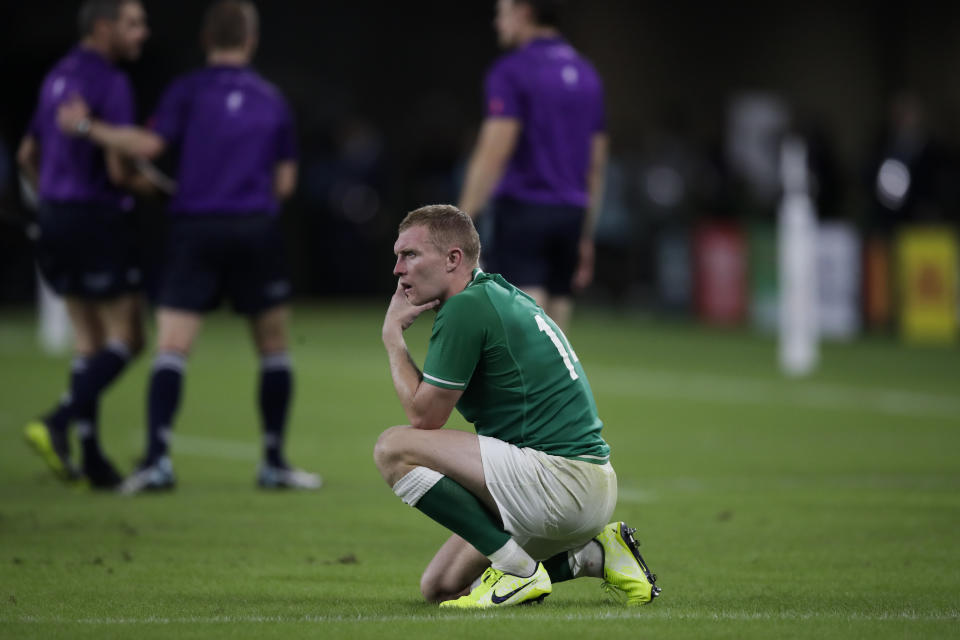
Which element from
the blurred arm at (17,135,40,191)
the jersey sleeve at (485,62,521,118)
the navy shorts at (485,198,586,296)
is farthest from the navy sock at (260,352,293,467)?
the jersey sleeve at (485,62,521,118)

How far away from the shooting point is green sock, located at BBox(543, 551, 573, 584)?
18.8 feet

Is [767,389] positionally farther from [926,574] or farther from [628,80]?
[628,80]

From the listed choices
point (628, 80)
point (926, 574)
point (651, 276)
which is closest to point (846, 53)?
point (628, 80)

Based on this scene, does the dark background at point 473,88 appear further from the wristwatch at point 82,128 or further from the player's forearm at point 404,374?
the player's forearm at point 404,374

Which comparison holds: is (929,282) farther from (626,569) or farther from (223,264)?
(626,569)

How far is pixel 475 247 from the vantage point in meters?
5.58

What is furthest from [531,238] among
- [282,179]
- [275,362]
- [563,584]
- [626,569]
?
[626,569]

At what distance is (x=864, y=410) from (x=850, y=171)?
16885 mm

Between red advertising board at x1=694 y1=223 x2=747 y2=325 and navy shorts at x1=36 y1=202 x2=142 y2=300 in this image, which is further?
red advertising board at x1=694 y1=223 x2=747 y2=325

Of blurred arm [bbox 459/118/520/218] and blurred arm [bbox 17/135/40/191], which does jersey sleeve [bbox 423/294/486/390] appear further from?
blurred arm [bbox 17/135/40/191]

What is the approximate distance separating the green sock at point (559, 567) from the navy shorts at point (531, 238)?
3.26m

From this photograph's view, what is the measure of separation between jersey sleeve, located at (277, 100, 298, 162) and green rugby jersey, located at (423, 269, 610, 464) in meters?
3.54

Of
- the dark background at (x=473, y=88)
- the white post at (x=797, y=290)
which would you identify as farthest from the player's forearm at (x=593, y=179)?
the dark background at (x=473, y=88)

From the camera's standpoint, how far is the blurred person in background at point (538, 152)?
28.8 ft
